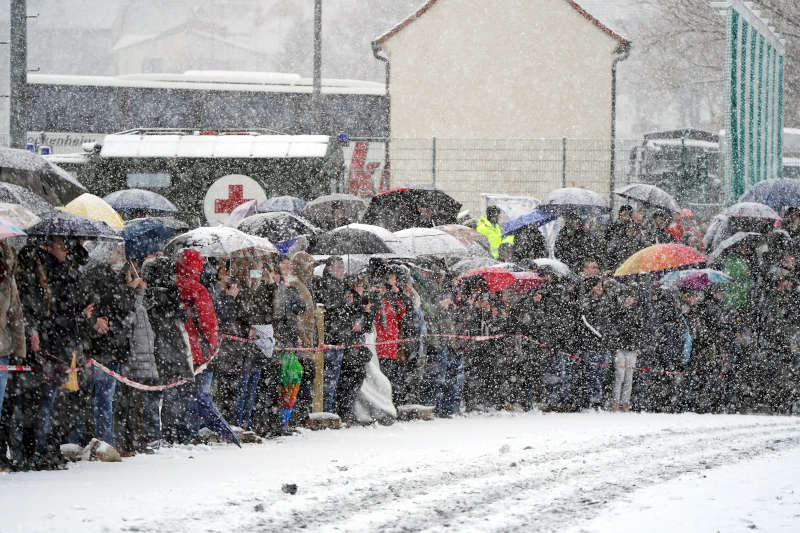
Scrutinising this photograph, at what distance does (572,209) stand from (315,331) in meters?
5.87

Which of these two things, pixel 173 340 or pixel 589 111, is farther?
pixel 589 111

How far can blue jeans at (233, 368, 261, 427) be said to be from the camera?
11.6 m

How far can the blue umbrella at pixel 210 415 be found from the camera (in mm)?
10930

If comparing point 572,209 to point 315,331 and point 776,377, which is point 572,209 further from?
point 315,331

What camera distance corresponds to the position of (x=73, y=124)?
2967 cm

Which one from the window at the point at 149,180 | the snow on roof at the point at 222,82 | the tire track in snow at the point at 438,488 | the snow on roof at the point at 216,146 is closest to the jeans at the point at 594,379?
the tire track in snow at the point at 438,488

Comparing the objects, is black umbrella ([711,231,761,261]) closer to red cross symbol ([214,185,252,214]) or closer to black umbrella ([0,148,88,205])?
black umbrella ([0,148,88,205])

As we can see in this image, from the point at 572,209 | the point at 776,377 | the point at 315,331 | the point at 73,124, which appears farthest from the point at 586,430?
the point at 73,124

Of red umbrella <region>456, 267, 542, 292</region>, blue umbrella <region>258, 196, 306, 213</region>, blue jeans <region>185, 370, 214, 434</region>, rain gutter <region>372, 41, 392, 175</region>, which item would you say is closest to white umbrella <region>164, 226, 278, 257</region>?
blue jeans <region>185, 370, 214, 434</region>

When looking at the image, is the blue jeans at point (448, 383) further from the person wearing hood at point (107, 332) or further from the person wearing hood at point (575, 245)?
the person wearing hood at point (107, 332)

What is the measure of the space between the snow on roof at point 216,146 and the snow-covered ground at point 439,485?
12.8m

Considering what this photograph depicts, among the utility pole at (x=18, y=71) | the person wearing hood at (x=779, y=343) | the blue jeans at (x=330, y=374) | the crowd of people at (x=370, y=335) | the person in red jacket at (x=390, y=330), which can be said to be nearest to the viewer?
the crowd of people at (x=370, y=335)

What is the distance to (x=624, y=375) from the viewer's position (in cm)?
1505

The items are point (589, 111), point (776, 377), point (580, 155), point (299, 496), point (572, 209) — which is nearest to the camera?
point (299, 496)
